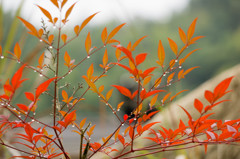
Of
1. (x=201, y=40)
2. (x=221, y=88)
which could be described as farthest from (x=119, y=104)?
(x=201, y=40)

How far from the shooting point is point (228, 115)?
4.66ft

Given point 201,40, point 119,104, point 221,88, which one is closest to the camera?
point 221,88

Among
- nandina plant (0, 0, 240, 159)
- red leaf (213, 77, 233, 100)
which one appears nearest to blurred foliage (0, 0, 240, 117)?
nandina plant (0, 0, 240, 159)

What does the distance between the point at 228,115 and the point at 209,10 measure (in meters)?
18.3

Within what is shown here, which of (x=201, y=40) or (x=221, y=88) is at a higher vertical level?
(x=221, y=88)

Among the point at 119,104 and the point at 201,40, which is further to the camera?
the point at 201,40

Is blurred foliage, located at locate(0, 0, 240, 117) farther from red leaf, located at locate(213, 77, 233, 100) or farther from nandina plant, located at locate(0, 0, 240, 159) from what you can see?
red leaf, located at locate(213, 77, 233, 100)

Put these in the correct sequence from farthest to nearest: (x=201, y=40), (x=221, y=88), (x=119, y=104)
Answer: (x=201, y=40)
(x=119, y=104)
(x=221, y=88)

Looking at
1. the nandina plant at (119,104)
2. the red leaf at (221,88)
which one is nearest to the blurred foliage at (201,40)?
the nandina plant at (119,104)

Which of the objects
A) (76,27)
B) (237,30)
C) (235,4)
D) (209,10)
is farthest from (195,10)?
(76,27)

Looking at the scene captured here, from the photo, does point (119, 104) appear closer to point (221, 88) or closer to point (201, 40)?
point (221, 88)

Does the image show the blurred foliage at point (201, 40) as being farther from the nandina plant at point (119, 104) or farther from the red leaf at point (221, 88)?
the red leaf at point (221, 88)

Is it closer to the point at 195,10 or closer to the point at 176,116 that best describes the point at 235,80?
the point at 176,116

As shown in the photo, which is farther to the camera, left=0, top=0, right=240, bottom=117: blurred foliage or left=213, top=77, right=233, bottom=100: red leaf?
left=0, top=0, right=240, bottom=117: blurred foliage
